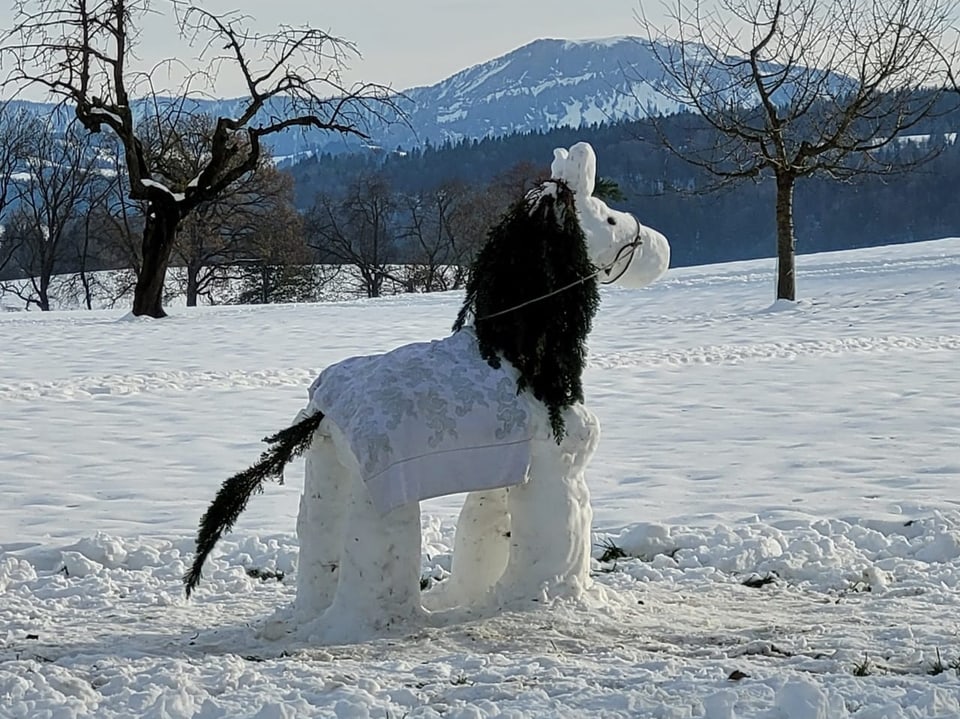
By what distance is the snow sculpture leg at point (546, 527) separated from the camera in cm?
476

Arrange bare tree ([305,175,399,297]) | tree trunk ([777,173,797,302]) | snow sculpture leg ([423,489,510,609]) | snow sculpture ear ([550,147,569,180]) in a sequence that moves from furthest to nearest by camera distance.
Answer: bare tree ([305,175,399,297]), tree trunk ([777,173,797,302]), snow sculpture leg ([423,489,510,609]), snow sculpture ear ([550,147,569,180])

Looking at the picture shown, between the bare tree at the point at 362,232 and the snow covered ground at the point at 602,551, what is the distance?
1551 inches

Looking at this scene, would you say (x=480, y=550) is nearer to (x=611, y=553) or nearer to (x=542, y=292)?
(x=542, y=292)

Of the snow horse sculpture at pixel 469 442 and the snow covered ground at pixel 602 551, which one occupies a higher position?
the snow horse sculpture at pixel 469 442

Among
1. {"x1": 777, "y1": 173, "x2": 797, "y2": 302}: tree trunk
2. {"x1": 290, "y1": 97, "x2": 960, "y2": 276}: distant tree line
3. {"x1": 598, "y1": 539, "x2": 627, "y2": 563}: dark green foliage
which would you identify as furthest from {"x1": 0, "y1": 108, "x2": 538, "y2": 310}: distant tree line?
{"x1": 598, "y1": 539, "x2": 627, "y2": 563}: dark green foliage

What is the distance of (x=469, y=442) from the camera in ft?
15.1

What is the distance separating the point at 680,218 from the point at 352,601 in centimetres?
6464

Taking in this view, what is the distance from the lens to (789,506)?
23.2ft

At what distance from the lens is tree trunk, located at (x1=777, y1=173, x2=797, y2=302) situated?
773 inches

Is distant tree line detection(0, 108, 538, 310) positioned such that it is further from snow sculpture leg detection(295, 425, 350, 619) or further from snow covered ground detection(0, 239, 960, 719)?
snow sculpture leg detection(295, 425, 350, 619)

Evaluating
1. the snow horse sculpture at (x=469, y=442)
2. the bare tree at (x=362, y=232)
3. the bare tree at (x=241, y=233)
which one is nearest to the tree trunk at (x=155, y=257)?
the snow horse sculpture at (x=469, y=442)

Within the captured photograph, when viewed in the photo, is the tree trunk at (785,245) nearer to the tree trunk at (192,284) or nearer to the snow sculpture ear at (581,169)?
the snow sculpture ear at (581,169)

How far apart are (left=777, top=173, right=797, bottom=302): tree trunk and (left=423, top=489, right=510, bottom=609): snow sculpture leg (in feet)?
50.6

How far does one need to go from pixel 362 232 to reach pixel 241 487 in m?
54.0
